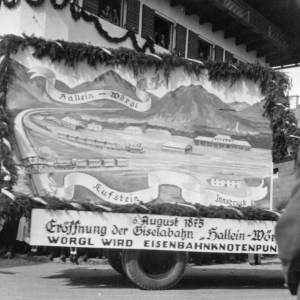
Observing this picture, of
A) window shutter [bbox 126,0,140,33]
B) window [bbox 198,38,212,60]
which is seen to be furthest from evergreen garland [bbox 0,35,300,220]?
window [bbox 198,38,212,60]

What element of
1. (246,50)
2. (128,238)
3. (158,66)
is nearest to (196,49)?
(246,50)

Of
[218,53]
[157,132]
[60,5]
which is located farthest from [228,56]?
[157,132]

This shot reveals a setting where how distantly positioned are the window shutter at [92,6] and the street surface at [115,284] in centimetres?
643

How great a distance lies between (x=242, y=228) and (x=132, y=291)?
1.86m

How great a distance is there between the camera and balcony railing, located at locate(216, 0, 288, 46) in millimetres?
19656

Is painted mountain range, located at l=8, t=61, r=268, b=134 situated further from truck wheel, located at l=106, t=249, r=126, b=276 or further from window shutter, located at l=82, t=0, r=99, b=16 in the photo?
window shutter, located at l=82, t=0, r=99, b=16

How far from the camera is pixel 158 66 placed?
942 cm

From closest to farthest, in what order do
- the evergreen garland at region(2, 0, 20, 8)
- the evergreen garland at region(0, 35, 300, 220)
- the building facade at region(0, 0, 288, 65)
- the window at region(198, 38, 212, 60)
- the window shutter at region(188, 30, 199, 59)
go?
the evergreen garland at region(0, 35, 300, 220) < the evergreen garland at region(2, 0, 20, 8) < the building facade at region(0, 0, 288, 65) < the window shutter at region(188, 30, 199, 59) < the window at region(198, 38, 212, 60)

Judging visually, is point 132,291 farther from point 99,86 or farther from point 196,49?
point 196,49

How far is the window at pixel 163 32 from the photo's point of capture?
18172mm

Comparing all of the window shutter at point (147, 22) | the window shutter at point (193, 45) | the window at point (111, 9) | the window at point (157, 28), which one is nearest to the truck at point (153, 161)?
the window at point (111, 9)

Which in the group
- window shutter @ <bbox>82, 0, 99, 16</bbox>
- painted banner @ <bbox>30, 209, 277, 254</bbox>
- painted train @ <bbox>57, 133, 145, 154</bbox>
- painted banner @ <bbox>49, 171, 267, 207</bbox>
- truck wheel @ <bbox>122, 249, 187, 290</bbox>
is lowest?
truck wheel @ <bbox>122, 249, 187, 290</bbox>

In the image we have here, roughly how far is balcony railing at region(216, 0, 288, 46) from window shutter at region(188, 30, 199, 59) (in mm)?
1317

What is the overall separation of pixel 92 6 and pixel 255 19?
7023 mm
